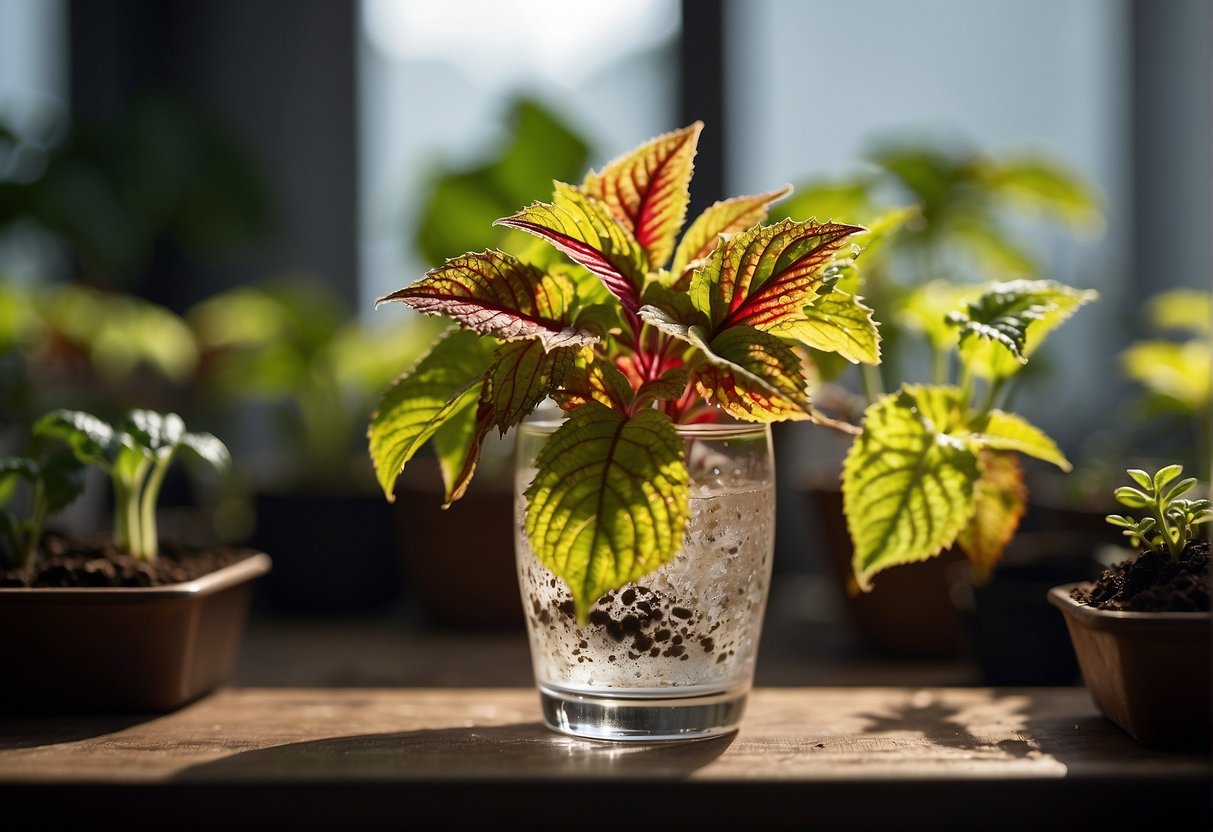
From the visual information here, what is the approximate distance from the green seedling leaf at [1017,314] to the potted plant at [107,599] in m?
0.54

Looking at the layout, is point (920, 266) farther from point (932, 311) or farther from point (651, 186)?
point (651, 186)

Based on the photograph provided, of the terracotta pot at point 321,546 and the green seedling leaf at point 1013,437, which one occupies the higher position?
the green seedling leaf at point 1013,437

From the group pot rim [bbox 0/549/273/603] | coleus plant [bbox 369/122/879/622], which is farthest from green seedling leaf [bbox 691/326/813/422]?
pot rim [bbox 0/549/273/603]

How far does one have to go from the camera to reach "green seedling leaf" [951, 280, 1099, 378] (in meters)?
0.68

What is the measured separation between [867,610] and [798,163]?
33.8 inches

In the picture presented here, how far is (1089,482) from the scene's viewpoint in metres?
1.12

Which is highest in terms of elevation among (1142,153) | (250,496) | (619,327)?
(1142,153)

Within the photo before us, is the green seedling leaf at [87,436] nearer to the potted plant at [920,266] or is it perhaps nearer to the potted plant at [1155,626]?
the potted plant at [920,266]

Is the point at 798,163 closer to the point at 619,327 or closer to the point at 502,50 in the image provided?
the point at 502,50

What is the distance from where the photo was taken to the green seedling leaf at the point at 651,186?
69 centimetres

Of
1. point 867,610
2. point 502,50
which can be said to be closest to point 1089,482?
point 867,610

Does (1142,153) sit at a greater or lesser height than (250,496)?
greater

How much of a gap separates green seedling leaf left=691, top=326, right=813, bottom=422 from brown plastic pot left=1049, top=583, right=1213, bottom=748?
0.74ft

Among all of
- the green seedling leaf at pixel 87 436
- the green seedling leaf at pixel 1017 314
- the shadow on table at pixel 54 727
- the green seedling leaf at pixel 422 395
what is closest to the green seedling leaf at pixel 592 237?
the green seedling leaf at pixel 422 395
